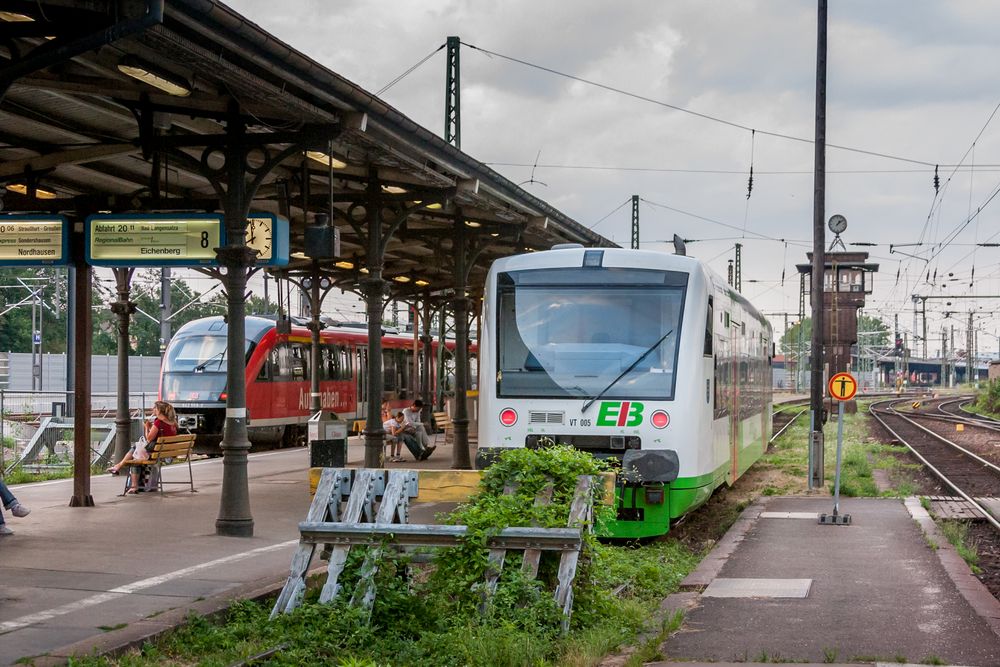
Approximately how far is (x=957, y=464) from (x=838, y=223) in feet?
22.2

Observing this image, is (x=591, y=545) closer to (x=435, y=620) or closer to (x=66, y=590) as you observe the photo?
(x=435, y=620)

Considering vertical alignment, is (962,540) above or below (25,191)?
below

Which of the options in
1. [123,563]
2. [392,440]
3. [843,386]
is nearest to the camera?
[123,563]

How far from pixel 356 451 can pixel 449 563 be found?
19328mm

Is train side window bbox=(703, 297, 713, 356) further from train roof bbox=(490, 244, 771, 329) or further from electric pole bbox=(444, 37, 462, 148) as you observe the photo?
electric pole bbox=(444, 37, 462, 148)

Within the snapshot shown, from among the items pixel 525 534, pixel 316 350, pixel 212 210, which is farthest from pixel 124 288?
pixel 525 534

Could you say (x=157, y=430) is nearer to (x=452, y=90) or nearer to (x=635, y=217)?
(x=452, y=90)

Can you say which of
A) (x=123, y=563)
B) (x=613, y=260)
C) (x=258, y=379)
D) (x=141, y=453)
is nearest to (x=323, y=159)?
(x=613, y=260)

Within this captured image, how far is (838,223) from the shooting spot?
1208 inches

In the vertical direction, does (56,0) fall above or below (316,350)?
above

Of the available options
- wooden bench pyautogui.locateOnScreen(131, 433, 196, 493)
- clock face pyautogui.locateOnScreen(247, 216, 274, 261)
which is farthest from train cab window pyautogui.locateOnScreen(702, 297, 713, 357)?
wooden bench pyautogui.locateOnScreen(131, 433, 196, 493)

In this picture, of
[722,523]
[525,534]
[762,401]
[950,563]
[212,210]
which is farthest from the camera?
[762,401]

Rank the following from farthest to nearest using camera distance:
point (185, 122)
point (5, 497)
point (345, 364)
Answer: point (345, 364) < point (185, 122) < point (5, 497)

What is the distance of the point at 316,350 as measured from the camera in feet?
91.1
